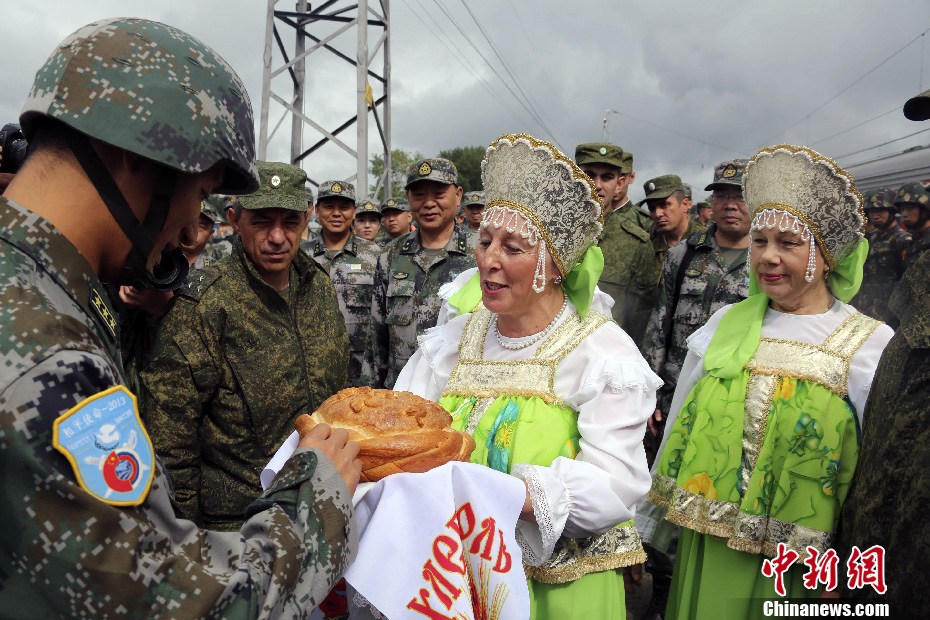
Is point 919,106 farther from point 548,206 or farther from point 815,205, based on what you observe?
point 815,205

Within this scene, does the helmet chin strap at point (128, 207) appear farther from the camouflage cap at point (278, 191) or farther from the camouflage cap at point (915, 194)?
the camouflage cap at point (915, 194)

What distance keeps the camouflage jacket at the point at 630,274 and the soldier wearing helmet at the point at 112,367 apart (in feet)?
15.4

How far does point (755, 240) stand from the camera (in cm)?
349

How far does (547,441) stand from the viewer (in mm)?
2467

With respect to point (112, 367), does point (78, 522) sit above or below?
below

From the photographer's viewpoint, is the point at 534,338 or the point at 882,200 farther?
the point at 882,200

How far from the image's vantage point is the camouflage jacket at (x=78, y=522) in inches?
45.2

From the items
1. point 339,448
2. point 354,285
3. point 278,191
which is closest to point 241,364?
point 278,191

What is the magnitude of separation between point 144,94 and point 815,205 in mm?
3108

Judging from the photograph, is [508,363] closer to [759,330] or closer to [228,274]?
[759,330]

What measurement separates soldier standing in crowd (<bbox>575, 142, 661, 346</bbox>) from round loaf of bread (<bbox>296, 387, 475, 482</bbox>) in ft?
13.7

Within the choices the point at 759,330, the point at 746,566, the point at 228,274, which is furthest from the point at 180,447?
the point at 759,330

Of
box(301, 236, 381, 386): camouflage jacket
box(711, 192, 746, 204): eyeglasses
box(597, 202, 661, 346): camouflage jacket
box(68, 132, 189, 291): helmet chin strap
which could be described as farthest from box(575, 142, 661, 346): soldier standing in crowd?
box(68, 132, 189, 291): helmet chin strap

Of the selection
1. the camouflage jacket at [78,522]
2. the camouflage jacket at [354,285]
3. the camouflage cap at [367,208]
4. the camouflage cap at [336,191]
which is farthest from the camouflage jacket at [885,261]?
the camouflage jacket at [78,522]
